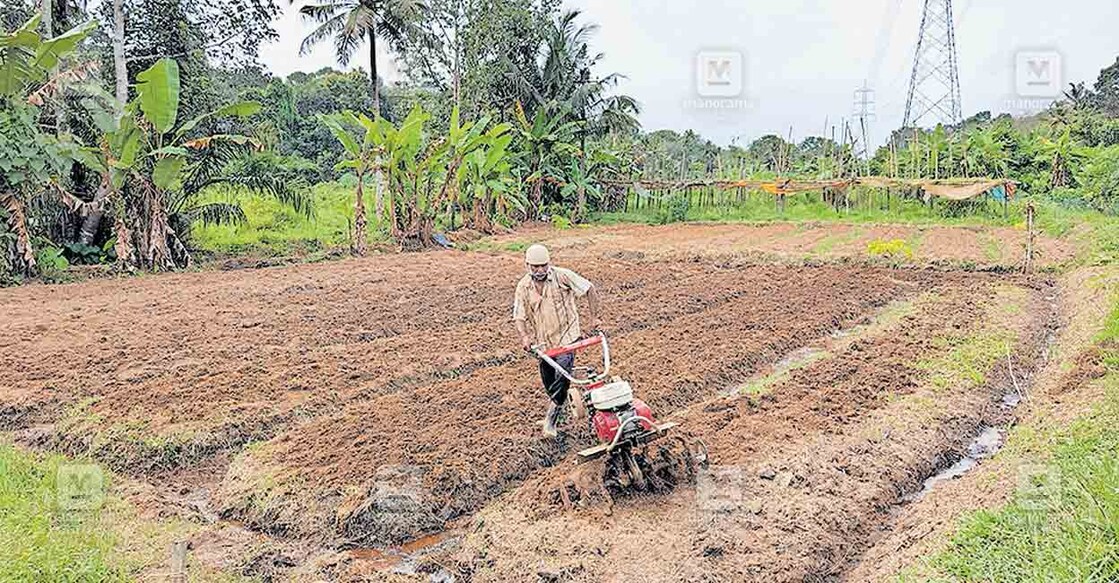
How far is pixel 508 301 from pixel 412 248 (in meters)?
8.50

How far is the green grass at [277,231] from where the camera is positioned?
19.5 meters

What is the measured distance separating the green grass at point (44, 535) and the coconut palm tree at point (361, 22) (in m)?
17.5

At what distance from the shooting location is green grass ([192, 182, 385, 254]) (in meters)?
19.5

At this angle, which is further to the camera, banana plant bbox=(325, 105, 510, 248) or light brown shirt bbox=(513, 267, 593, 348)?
banana plant bbox=(325, 105, 510, 248)

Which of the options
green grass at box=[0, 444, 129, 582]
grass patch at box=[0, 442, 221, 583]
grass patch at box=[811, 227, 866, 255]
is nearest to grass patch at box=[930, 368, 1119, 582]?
grass patch at box=[0, 442, 221, 583]

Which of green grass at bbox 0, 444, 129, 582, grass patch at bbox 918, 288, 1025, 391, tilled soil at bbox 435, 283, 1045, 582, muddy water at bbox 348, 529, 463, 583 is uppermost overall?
green grass at bbox 0, 444, 129, 582

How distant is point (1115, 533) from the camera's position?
4074 millimetres

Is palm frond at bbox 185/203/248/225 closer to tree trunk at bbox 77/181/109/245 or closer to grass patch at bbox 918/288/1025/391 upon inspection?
tree trunk at bbox 77/181/109/245

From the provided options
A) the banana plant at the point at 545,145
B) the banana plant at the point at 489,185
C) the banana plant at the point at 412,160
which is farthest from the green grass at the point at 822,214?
the banana plant at the point at 412,160

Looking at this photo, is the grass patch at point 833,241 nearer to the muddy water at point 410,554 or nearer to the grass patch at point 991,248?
the grass patch at point 991,248

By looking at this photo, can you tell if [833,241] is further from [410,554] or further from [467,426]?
[410,554]

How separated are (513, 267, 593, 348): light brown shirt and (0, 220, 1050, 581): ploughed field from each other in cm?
95

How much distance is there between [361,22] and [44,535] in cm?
1984

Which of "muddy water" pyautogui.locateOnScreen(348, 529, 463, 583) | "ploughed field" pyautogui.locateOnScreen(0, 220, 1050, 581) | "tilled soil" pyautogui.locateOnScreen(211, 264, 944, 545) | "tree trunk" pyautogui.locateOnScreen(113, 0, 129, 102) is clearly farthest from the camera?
"tree trunk" pyautogui.locateOnScreen(113, 0, 129, 102)
